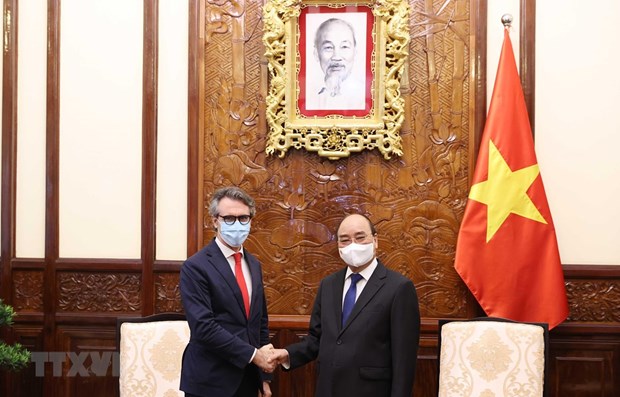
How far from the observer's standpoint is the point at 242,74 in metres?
3.88

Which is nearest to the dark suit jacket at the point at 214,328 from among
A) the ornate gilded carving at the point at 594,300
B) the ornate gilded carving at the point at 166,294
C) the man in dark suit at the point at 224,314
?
the man in dark suit at the point at 224,314

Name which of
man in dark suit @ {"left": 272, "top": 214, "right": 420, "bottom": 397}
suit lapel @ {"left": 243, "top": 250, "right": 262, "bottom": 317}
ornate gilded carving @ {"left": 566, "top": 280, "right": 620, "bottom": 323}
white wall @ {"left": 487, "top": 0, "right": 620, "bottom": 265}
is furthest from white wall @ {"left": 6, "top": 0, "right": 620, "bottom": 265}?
man in dark suit @ {"left": 272, "top": 214, "right": 420, "bottom": 397}

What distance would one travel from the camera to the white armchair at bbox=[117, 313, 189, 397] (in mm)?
3232

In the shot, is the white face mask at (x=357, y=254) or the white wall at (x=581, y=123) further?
the white wall at (x=581, y=123)

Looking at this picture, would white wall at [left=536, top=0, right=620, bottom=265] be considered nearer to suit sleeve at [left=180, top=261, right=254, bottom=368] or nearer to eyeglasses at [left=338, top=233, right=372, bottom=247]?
eyeglasses at [left=338, top=233, right=372, bottom=247]

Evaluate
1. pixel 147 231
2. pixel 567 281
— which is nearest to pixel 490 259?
pixel 567 281

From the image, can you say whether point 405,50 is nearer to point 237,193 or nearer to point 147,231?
point 237,193

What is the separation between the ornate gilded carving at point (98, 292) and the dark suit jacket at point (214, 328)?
128cm

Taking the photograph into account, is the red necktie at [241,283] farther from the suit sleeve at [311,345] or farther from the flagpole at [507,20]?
the flagpole at [507,20]

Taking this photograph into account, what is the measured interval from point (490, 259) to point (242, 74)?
68.5 inches

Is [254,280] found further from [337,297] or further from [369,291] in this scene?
[369,291]

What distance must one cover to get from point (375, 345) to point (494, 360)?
2.74 ft

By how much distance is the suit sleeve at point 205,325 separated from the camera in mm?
2621

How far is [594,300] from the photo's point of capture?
3.74m
